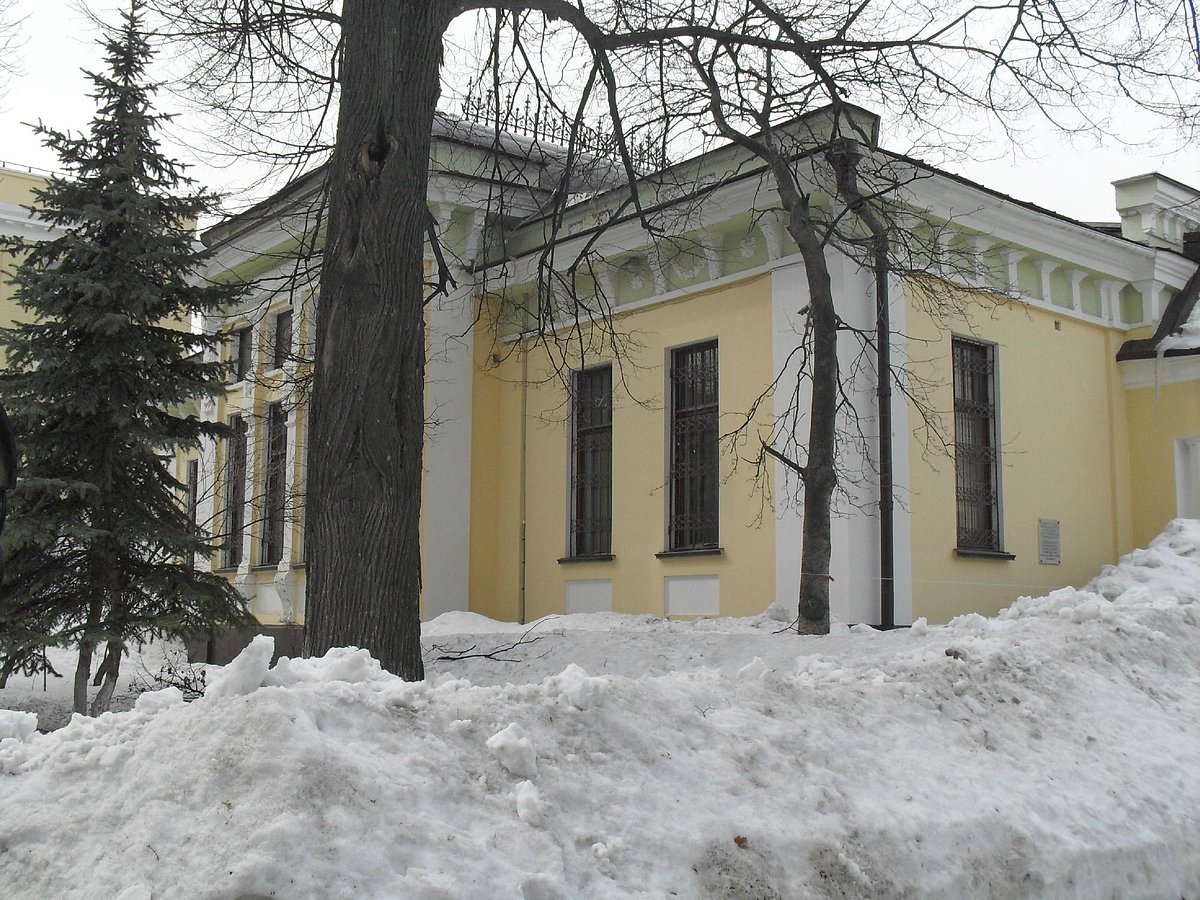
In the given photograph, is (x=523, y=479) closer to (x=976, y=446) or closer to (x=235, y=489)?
(x=976, y=446)

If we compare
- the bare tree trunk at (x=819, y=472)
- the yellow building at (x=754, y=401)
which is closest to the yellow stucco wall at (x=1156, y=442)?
the yellow building at (x=754, y=401)

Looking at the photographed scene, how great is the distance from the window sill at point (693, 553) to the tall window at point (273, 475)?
6083mm

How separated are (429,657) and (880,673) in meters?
5.90

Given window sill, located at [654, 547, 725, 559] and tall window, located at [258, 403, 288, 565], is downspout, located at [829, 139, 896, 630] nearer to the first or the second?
window sill, located at [654, 547, 725, 559]

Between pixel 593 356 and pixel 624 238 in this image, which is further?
pixel 593 356

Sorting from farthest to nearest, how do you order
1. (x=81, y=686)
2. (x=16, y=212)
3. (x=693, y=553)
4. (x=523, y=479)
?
(x=16, y=212) → (x=523, y=479) → (x=693, y=553) → (x=81, y=686)

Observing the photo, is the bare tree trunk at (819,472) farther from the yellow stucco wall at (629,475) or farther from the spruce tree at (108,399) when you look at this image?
the spruce tree at (108,399)

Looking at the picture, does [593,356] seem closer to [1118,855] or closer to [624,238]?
[624,238]

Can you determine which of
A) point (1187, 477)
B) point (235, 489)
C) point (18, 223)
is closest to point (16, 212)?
point (18, 223)

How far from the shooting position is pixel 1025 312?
12875 mm

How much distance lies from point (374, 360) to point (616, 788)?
11.0ft

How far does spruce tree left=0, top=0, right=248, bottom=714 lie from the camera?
9742 millimetres

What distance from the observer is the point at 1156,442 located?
13539 millimetres

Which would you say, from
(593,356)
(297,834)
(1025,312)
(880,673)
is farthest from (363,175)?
(1025,312)
